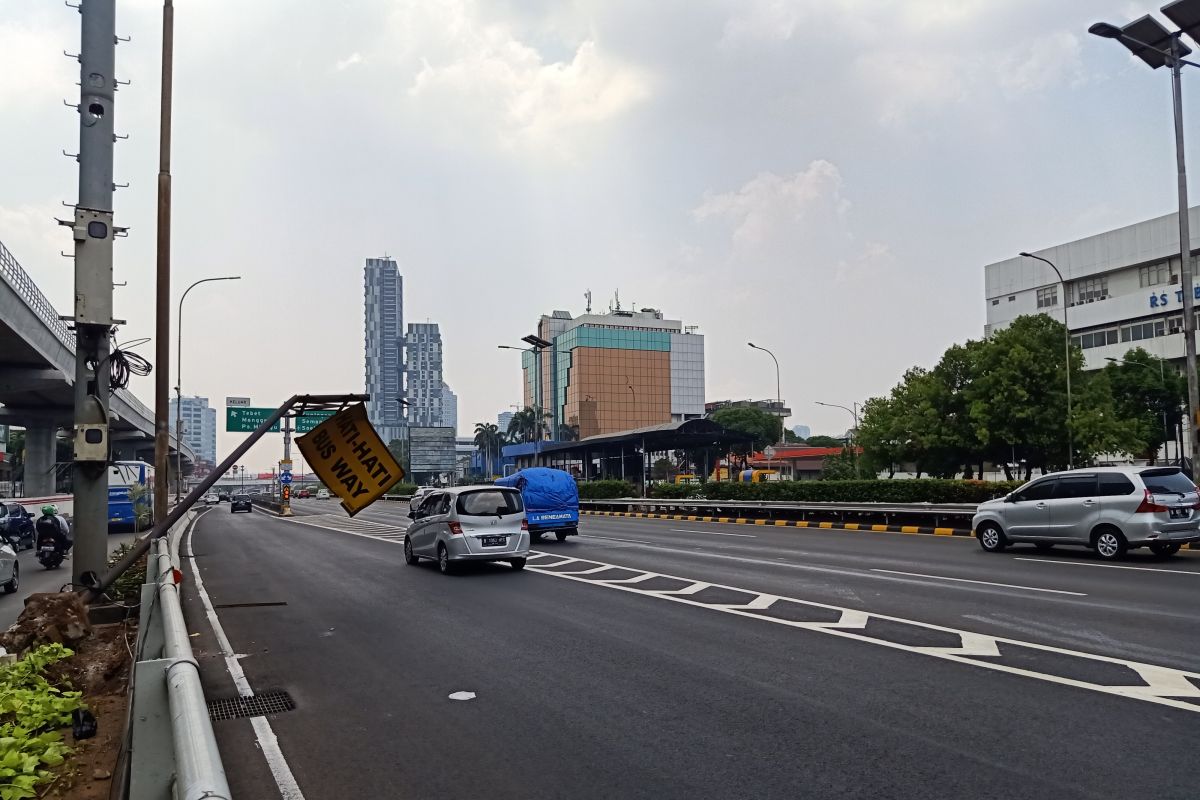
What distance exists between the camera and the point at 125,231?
36.7 ft

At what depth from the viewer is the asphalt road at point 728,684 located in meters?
5.36

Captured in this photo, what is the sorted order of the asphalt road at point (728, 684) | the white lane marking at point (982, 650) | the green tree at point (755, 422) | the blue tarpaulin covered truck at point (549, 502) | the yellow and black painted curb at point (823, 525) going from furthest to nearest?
the green tree at point (755, 422)
the yellow and black painted curb at point (823, 525)
the blue tarpaulin covered truck at point (549, 502)
the white lane marking at point (982, 650)
the asphalt road at point (728, 684)

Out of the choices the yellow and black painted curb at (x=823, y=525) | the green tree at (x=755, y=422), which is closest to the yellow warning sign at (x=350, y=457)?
the yellow and black painted curb at (x=823, y=525)

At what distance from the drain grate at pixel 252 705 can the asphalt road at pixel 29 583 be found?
6943 millimetres

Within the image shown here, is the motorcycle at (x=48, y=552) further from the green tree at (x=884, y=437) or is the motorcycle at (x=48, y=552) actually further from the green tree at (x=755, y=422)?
the green tree at (x=755, y=422)

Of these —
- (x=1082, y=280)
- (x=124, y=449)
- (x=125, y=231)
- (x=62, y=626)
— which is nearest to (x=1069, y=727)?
(x=62, y=626)

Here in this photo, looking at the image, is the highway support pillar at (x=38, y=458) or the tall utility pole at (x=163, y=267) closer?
the tall utility pole at (x=163, y=267)

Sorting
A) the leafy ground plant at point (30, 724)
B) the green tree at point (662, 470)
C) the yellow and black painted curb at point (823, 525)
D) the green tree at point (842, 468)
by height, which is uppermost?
the green tree at point (842, 468)

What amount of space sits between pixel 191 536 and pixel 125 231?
86.2ft

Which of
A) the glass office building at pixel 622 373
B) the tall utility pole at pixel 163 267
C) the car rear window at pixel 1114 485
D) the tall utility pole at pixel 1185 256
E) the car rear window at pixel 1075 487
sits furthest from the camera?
the glass office building at pixel 622 373

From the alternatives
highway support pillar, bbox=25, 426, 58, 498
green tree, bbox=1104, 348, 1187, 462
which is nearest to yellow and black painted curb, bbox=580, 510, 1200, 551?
green tree, bbox=1104, 348, 1187, 462

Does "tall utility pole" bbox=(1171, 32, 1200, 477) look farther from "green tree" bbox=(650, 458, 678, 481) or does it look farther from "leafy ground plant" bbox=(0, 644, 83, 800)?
"green tree" bbox=(650, 458, 678, 481)

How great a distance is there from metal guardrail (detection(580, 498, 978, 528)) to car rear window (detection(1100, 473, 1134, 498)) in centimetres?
729

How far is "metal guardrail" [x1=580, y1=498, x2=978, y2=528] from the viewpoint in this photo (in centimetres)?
2575
